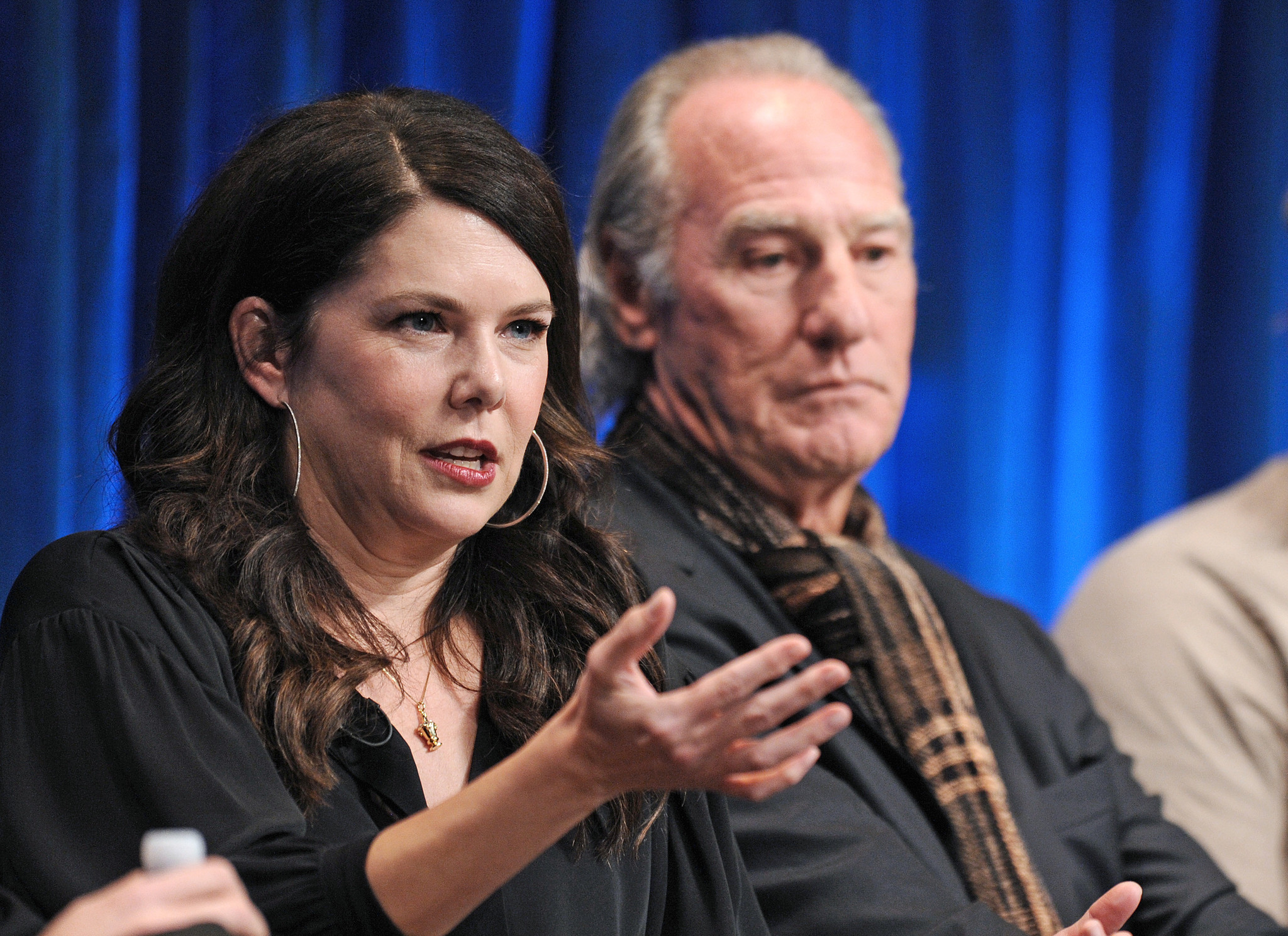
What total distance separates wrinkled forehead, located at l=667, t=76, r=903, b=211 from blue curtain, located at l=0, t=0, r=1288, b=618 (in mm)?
183

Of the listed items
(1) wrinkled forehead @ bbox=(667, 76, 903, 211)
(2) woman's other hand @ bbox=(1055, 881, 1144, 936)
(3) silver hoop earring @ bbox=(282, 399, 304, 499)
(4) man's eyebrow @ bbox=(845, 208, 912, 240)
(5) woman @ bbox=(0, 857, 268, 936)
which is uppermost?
(1) wrinkled forehead @ bbox=(667, 76, 903, 211)

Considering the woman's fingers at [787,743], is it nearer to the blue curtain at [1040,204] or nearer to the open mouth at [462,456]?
the open mouth at [462,456]

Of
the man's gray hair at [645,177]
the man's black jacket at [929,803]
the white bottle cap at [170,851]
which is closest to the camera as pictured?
the white bottle cap at [170,851]

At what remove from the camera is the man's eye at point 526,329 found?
1.25m

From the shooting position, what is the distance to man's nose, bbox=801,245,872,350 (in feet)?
5.95

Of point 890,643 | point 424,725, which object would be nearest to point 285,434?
point 424,725

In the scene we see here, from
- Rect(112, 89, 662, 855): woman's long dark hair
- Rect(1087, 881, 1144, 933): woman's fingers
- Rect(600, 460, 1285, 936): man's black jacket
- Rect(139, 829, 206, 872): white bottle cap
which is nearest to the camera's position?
Rect(139, 829, 206, 872): white bottle cap

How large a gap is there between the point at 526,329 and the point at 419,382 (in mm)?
121

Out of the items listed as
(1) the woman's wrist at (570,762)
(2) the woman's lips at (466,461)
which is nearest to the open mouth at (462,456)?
(2) the woman's lips at (466,461)

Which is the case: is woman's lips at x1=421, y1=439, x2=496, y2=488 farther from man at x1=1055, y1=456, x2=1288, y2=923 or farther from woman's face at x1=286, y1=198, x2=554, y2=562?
man at x1=1055, y1=456, x2=1288, y2=923

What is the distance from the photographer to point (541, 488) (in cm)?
136

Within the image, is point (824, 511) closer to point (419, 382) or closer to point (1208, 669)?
point (1208, 669)

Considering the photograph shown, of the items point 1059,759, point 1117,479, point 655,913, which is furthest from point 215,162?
point 1117,479

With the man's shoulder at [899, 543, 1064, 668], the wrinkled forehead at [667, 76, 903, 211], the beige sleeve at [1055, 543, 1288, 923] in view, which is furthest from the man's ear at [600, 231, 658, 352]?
the beige sleeve at [1055, 543, 1288, 923]
